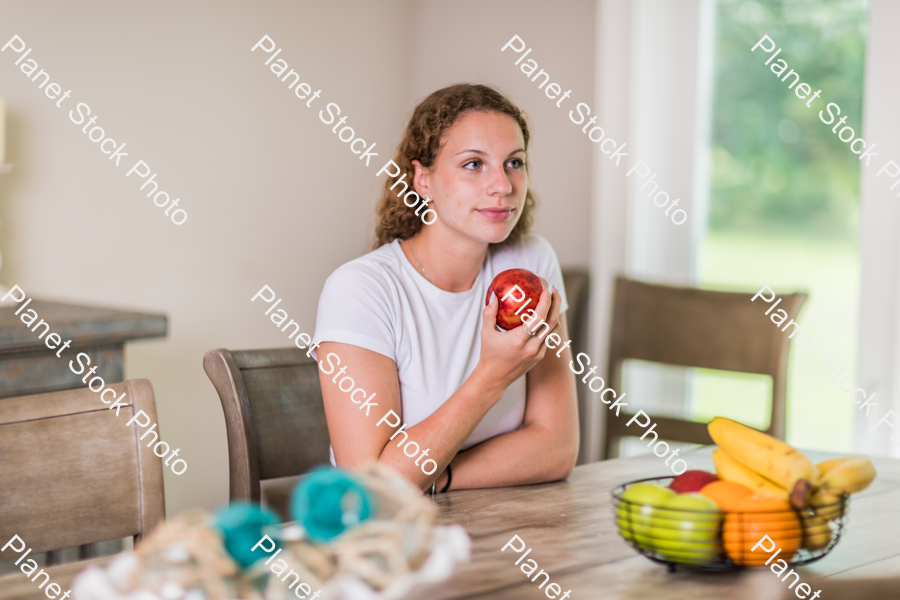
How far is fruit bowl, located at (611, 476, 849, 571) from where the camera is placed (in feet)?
2.78

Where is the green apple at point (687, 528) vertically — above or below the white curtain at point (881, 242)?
below

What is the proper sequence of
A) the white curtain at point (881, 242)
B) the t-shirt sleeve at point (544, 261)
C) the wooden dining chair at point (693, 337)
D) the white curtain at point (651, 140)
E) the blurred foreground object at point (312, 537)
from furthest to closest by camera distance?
1. the white curtain at point (651, 140)
2. the white curtain at point (881, 242)
3. the wooden dining chair at point (693, 337)
4. the t-shirt sleeve at point (544, 261)
5. the blurred foreground object at point (312, 537)

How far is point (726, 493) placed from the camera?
34.6 inches

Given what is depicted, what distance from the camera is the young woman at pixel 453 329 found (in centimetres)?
130

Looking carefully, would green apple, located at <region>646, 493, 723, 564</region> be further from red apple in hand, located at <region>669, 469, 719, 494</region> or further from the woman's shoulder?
the woman's shoulder

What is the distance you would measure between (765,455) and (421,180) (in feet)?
2.91

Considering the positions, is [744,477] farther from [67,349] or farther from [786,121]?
[786,121]

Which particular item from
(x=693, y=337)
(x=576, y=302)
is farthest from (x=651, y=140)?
(x=693, y=337)

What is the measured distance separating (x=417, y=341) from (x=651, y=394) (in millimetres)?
1292

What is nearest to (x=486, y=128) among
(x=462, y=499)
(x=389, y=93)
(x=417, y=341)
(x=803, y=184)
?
(x=417, y=341)

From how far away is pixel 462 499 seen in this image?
1.21 metres

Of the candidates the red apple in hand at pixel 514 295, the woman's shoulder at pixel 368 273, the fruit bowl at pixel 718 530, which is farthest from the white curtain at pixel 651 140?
the fruit bowl at pixel 718 530

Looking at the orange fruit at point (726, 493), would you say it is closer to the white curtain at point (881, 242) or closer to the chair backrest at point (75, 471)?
the chair backrest at point (75, 471)

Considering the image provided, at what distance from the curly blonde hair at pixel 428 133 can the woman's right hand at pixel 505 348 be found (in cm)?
36
